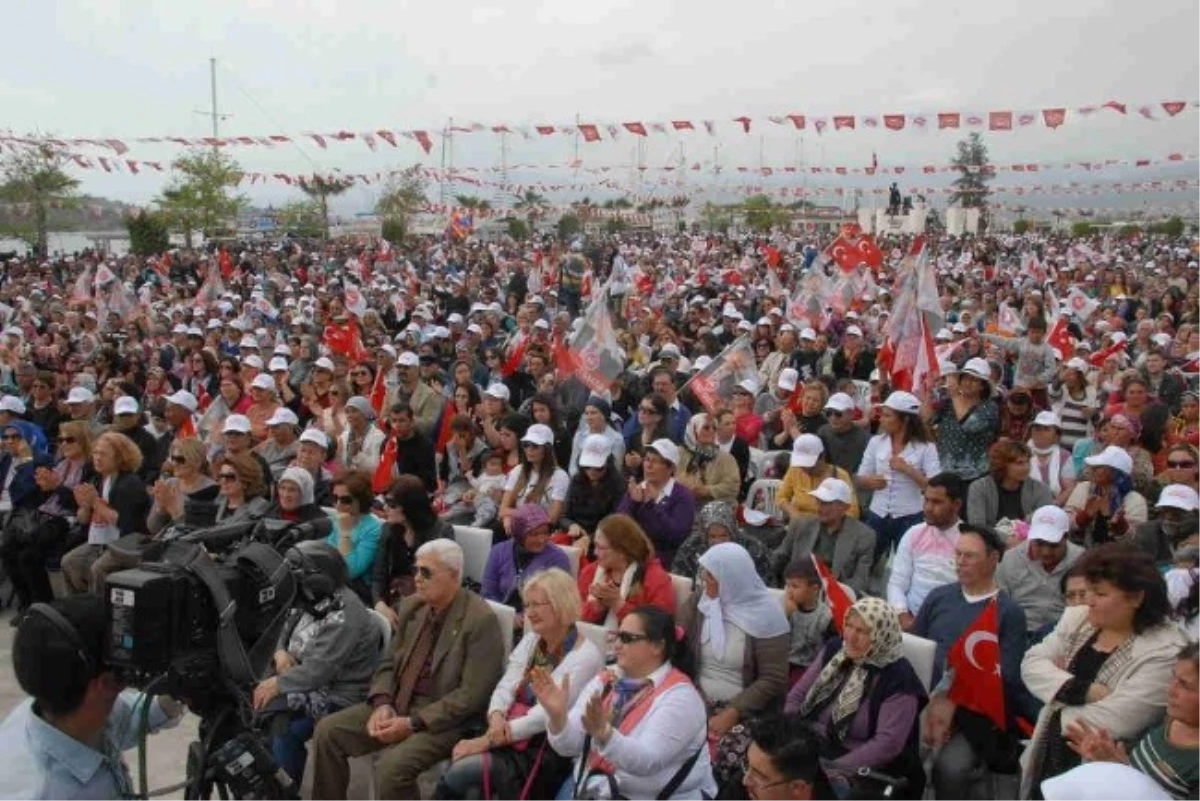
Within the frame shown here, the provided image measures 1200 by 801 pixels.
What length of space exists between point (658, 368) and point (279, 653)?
5840 mm

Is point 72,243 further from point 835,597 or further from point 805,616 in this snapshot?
point 835,597

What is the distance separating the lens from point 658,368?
33.9ft

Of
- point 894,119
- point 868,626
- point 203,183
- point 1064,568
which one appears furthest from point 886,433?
point 203,183

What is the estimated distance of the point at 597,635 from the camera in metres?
4.75

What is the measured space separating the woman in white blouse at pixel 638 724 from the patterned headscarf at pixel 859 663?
541 millimetres

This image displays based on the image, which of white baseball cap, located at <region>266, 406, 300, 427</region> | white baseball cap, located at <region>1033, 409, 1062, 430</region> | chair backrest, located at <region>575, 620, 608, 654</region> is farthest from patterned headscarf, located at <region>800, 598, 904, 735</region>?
white baseball cap, located at <region>266, 406, 300, 427</region>

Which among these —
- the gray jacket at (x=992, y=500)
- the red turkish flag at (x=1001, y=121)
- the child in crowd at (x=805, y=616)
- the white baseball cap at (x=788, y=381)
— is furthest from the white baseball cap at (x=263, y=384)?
the red turkish flag at (x=1001, y=121)

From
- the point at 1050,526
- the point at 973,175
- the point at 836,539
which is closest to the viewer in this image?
the point at 1050,526

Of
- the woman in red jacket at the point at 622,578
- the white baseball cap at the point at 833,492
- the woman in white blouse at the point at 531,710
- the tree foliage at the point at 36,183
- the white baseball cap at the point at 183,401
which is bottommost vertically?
the woman in white blouse at the point at 531,710

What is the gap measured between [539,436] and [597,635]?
2567 millimetres

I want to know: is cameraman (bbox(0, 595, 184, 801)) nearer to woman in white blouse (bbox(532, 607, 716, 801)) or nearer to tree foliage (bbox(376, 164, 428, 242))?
woman in white blouse (bbox(532, 607, 716, 801))

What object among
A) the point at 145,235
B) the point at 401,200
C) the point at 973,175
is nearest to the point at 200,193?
the point at 145,235

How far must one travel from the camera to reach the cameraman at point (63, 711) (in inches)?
104

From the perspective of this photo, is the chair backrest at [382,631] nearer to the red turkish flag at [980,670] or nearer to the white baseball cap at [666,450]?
the white baseball cap at [666,450]
